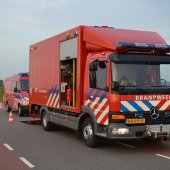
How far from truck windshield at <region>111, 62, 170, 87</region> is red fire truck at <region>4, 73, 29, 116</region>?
1250cm

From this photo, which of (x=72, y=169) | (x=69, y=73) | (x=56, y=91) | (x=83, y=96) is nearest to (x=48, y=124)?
(x=56, y=91)

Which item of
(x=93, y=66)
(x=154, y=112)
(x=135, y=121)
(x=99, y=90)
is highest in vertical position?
(x=93, y=66)

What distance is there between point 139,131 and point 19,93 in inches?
540

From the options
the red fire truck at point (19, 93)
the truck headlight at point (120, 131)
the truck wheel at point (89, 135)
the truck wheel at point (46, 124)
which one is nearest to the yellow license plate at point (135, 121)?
the truck headlight at point (120, 131)

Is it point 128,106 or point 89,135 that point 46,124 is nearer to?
point 89,135

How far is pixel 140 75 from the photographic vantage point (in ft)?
31.9

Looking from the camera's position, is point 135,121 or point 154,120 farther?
point 154,120

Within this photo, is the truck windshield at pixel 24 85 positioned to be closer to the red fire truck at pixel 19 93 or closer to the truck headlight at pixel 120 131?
the red fire truck at pixel 19 93

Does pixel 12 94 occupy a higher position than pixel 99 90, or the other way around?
pixel 99 90

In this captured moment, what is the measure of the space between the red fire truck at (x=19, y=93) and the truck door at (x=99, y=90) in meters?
11.6

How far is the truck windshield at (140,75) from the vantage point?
9.58m

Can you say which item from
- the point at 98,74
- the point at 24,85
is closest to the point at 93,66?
the point at 98,74

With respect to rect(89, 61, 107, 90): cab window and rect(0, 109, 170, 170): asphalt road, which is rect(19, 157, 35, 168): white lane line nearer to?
rect(0, 109, 170, 170): asphalt road

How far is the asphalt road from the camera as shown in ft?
26.9
